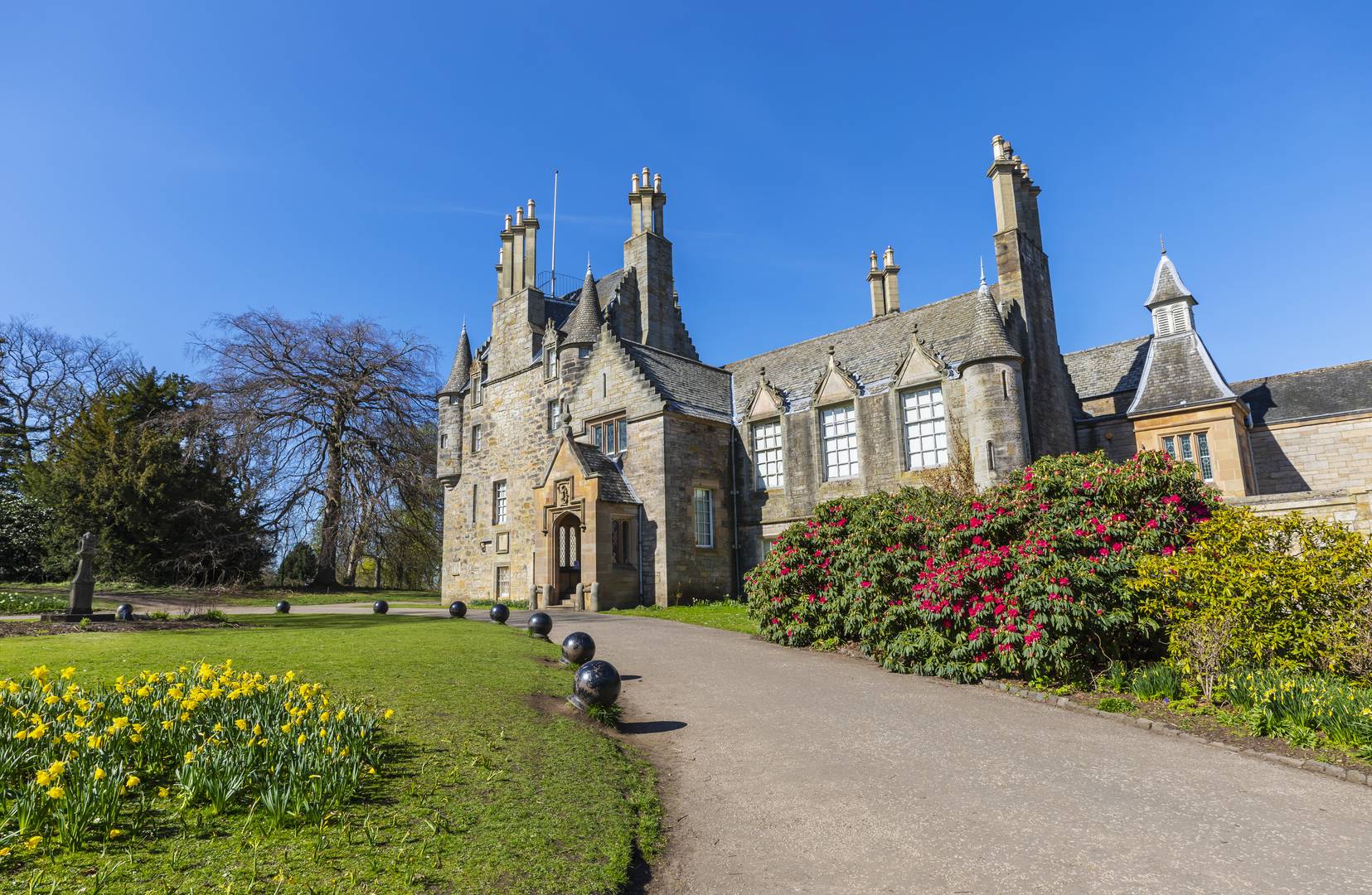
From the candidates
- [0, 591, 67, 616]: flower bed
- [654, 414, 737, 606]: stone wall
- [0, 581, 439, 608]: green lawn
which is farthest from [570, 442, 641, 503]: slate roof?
[0, 591, 67, 616]: flower bed

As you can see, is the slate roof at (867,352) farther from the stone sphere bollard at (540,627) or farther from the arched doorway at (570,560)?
the stone sphere bollard at (540,627)

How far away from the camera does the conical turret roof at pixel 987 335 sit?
20844 mm

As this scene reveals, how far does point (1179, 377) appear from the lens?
25.0 meters

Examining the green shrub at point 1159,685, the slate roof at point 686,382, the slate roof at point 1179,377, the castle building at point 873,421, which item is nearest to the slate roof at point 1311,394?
the castle building at point 873,421

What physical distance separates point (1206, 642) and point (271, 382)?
38.9 m

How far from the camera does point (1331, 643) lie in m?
8.95

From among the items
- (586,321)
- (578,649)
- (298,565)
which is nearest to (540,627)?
(578,649)

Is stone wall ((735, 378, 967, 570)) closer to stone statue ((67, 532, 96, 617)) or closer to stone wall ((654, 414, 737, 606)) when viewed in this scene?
stone wall ((654, 414, 737, 606))

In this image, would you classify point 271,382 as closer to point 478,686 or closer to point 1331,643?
point 478,686

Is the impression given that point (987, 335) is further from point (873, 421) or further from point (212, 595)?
point (212, 595)

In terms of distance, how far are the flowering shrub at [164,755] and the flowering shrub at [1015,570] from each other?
849cm

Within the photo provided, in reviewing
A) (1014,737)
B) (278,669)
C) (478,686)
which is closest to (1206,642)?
(1014,737)

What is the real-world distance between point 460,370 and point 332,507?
30.0ft

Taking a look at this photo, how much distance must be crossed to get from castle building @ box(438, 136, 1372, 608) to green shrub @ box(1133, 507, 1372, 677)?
10.3 meters
